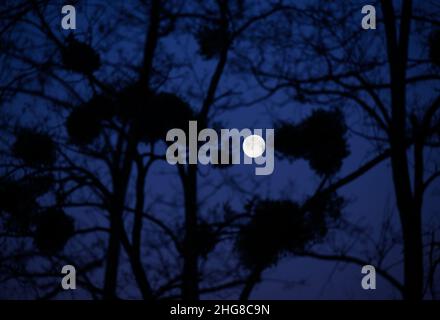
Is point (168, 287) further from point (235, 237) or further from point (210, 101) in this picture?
point (210, 101)

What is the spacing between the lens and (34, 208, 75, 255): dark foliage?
129 inches

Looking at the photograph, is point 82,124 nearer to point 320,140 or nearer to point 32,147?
point 32,147

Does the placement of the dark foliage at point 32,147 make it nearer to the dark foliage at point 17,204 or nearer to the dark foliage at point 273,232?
the dark foliage at point 17,204

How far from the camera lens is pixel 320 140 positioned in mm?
3436

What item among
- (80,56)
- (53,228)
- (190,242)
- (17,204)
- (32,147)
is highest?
(80,56)

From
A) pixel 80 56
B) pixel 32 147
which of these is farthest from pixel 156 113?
pixel 32 147

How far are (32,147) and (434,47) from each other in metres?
2.94

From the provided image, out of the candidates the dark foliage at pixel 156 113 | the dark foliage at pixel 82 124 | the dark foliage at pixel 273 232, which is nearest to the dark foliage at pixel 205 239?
the dark foliage at pixel 273 232

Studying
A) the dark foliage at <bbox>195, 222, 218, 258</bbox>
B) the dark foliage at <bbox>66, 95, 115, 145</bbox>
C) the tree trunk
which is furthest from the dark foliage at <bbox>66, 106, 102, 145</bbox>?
the dark foliage at <bbox>195, 222, 218, 258</bbox>

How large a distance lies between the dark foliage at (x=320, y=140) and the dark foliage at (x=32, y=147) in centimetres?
169

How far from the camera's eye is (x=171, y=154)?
145 inches
